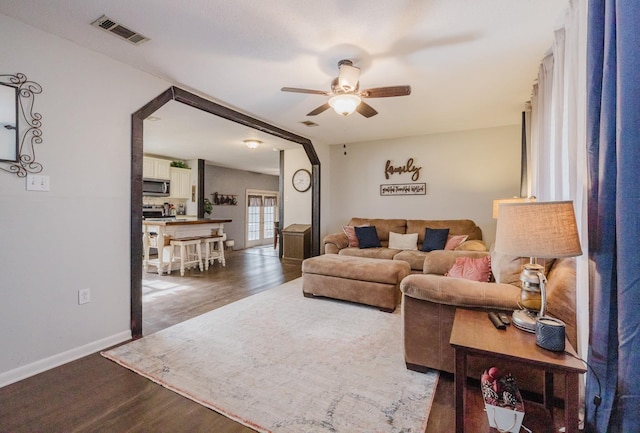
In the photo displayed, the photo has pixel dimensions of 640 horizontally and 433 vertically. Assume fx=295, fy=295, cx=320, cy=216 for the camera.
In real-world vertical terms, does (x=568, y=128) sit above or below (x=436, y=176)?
below

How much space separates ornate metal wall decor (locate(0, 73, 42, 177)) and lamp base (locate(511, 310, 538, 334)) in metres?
3.26

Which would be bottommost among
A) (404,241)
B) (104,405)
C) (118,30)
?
(104,405)

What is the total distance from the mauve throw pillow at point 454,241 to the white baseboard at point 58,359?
13.9 feet

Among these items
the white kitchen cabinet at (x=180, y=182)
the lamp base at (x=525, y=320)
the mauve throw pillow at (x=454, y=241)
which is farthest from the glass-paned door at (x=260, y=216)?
the lamp base at (x=525, y=320)

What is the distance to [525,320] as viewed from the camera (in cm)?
152

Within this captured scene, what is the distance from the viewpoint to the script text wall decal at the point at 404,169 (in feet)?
18.4

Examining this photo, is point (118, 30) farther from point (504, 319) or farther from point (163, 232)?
point (163, 232)

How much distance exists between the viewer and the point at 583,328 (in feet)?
4.84

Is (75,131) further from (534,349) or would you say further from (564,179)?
(564,179)

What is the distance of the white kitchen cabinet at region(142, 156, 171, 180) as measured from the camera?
667 centimetres

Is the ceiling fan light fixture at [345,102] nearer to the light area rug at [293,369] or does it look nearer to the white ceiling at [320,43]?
the white ceiling at [320,43]

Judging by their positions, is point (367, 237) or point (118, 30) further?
point (367, 237)

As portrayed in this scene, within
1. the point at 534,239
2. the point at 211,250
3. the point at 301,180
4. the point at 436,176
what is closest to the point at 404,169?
the point at 436,176

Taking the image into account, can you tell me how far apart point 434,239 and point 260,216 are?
6.36 metres
